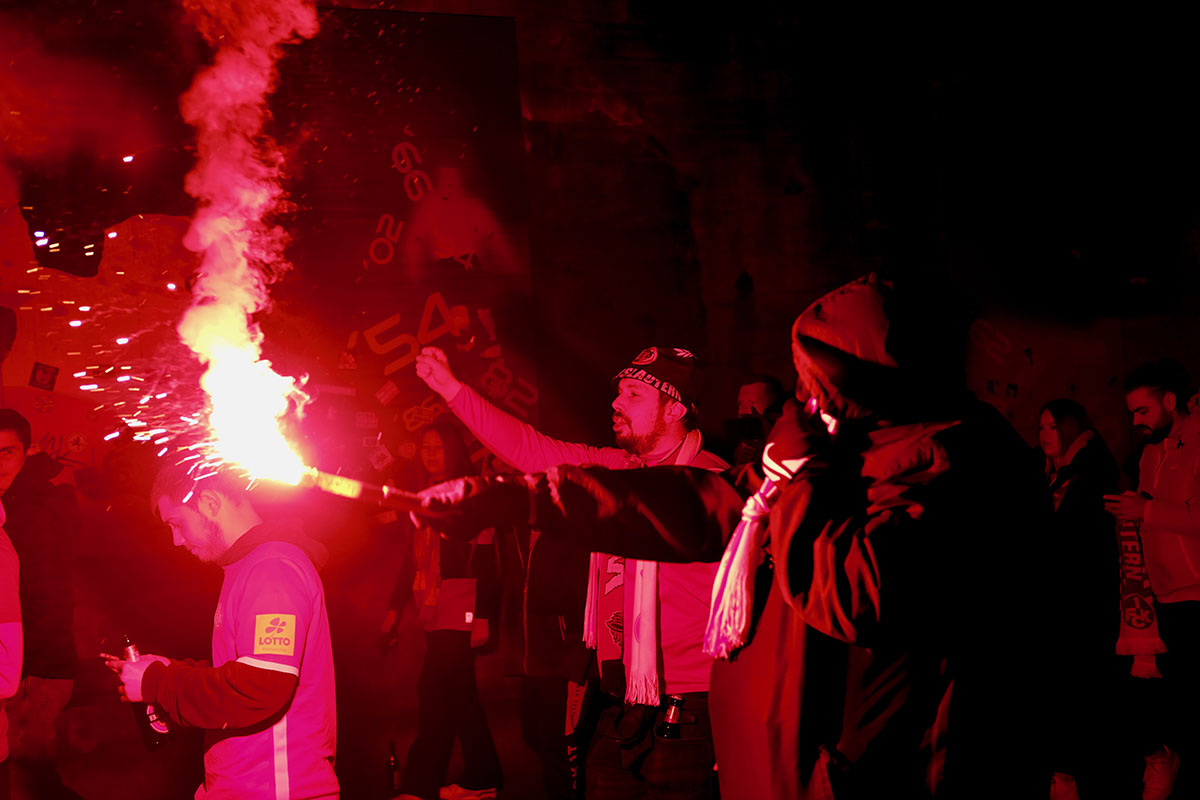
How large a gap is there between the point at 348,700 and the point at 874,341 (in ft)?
16.1

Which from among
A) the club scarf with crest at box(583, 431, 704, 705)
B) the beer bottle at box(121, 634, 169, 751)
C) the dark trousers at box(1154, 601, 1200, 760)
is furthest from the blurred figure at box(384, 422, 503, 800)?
the dark trousers at box(1154, 601, 1200, 760)

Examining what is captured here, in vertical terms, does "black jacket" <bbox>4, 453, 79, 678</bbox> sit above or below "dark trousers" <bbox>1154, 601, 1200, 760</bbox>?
above

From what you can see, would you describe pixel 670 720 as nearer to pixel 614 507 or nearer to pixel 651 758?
pixel 651 758

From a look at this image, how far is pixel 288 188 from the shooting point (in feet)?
19.3

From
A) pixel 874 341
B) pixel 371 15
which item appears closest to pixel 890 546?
pixel 874 341

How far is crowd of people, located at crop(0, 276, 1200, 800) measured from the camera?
6.48 ft

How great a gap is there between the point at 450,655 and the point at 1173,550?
450 centimetres

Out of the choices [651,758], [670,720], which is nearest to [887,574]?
[670,720]

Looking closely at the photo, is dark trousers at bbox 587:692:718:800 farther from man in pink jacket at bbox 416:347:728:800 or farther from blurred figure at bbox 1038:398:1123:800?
blurred figure at bbox 1038:398:1123:800

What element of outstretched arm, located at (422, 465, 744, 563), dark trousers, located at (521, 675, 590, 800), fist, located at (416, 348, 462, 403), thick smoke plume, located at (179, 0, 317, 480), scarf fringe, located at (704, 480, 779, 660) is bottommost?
dark trousers, located at (521, 675, 590, 800)

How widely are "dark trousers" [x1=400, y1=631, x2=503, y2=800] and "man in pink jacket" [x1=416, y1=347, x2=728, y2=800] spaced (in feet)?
5.85

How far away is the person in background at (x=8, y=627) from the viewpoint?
15.6ft

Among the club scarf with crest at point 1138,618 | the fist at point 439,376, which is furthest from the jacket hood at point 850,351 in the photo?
the club scarf with crest at point 1138,618

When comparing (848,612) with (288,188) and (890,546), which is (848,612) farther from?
(288,188)
